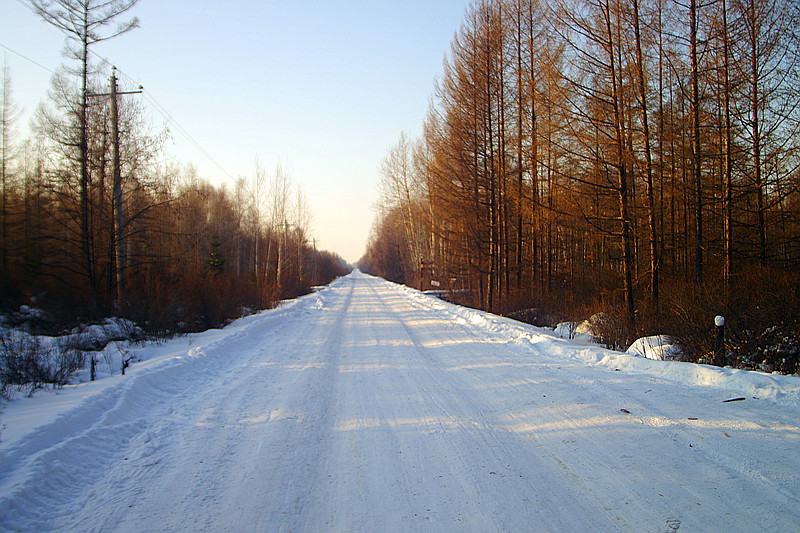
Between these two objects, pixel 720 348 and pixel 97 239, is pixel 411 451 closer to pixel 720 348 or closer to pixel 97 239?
pixel 720 348

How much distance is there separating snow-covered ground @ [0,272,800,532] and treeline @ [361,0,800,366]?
3780mm

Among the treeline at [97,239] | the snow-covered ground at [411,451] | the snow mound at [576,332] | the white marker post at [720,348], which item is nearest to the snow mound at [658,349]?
the white marker post at [720,348]

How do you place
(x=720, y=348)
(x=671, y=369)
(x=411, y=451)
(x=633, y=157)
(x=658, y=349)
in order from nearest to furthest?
(x=411, y=451) → (x=671, y=369) → (x=720, y=348) → (x=658, y=349) → (x=633, y=157)

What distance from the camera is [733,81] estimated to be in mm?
12422

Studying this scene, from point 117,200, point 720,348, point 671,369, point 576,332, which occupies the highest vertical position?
point 117,200

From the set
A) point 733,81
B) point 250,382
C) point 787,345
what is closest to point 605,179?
point 733,81

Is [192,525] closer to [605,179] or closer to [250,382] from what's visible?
[250,382]

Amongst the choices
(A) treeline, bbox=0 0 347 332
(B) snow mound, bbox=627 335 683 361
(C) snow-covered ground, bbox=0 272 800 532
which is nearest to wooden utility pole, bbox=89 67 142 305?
(A) treeline, bbox=0 0 347 332

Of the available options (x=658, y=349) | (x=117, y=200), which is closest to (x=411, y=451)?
(x=658, y=349)

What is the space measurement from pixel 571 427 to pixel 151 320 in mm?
11419

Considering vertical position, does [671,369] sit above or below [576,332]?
above

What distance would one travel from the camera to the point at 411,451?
4098 millimetres

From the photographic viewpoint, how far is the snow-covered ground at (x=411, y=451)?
3.02 m

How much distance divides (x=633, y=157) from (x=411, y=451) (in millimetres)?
10839
